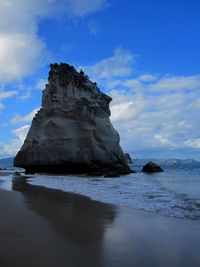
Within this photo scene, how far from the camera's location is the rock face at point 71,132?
53.7 m

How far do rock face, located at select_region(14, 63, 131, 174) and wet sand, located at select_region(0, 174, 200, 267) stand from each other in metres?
40.6

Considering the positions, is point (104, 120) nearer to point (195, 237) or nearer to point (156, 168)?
point (156, 168)

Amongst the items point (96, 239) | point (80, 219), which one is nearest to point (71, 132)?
point (80, 219)

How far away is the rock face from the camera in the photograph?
176ft

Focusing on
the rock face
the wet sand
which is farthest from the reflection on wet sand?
the rock face

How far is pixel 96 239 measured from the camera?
839cm

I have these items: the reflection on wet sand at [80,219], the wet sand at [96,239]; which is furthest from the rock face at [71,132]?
the wet sand at [96,239]

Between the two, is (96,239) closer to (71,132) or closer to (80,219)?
(80,219)

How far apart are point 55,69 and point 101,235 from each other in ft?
174

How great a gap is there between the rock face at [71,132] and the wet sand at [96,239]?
4062 cm

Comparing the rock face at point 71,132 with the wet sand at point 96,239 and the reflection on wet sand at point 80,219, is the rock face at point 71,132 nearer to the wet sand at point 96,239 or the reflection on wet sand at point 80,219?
the reflection on wet sand at point 80,219

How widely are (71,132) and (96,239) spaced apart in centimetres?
4710

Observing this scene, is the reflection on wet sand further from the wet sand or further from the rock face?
the rock face

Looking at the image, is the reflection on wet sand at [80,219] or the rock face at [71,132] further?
the rock face at [71,132]
